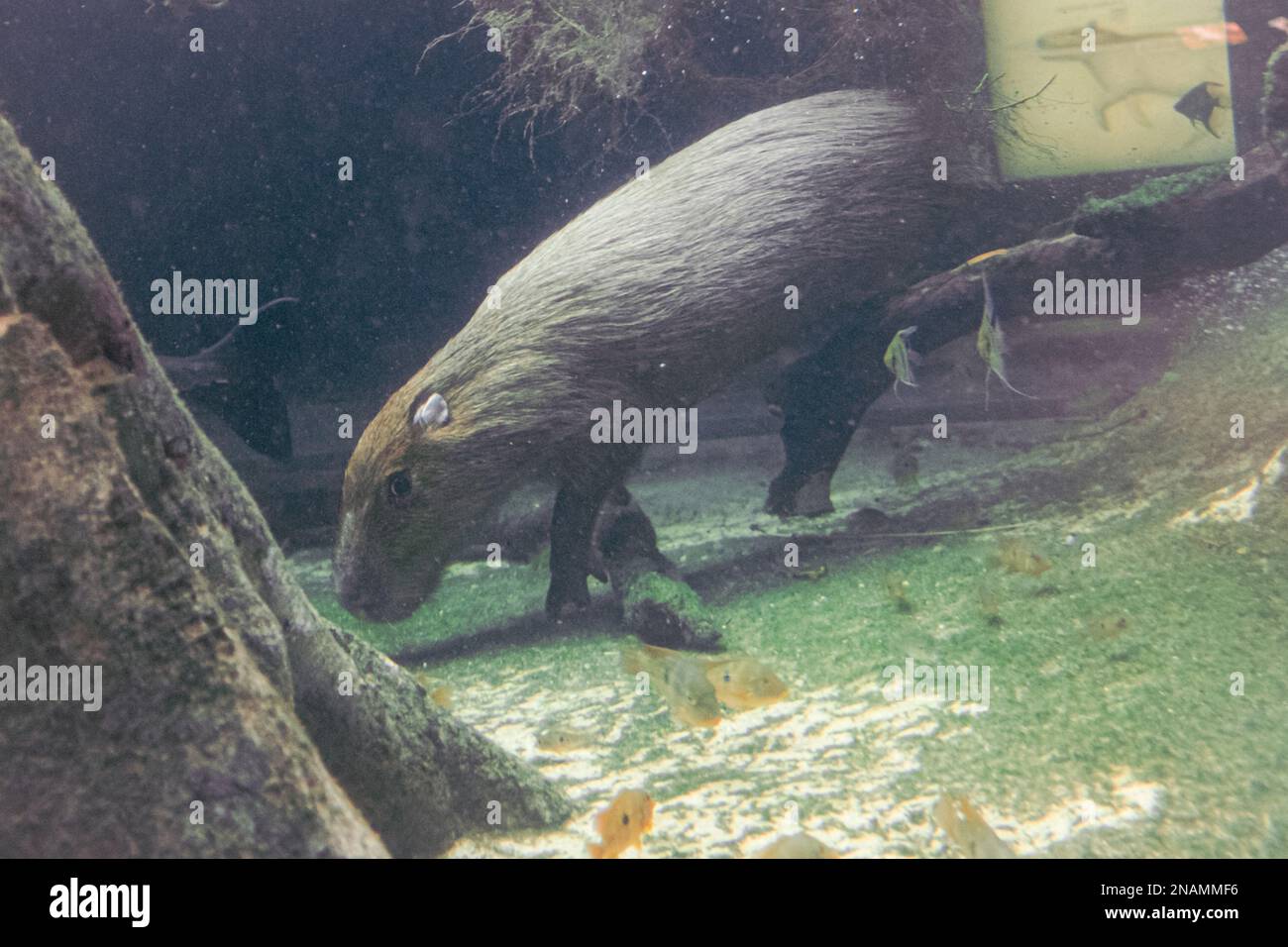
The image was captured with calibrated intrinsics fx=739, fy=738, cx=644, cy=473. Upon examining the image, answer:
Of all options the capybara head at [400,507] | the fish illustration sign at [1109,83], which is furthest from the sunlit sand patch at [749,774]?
the fish illustration sign at [1109,83]

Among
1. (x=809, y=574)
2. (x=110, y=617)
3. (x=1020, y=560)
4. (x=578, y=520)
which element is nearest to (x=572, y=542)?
(x=578, y=520)

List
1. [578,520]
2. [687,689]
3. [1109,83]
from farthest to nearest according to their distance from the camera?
[1109,83]
[578,520]
[687,689]

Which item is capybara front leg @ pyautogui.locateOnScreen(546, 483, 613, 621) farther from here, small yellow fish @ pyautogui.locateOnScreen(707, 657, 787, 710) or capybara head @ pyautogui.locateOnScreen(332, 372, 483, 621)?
small yellow fish @ pyautogui.locateOnScreen(707, 657, 787, 710)

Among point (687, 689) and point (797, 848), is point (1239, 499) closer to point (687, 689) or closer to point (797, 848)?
point (687, 689)

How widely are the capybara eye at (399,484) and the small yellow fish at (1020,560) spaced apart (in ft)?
11.1

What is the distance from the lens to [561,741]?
3.09m

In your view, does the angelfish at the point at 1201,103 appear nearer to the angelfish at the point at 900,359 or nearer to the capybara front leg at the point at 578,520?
the angelfish at the point at 900,359

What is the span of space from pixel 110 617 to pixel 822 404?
15.6ft

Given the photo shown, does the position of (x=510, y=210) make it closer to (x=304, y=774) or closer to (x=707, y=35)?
(x=707, y=35)

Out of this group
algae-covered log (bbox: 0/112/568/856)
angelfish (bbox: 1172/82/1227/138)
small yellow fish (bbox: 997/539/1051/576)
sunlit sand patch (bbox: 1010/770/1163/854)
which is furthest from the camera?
angelfish (bbox: 1172/82/1227/138)

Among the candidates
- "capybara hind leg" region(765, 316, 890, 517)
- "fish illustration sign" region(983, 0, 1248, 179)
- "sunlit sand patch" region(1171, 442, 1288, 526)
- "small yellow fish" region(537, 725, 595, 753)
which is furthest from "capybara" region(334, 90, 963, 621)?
"sunlit sand patch" region(1171, 442, 1288, 526)

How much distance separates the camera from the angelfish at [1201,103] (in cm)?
527

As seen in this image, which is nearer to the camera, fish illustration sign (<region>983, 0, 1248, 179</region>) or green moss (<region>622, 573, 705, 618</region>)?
green moss (<region>622, 573, 705, 618</region>)

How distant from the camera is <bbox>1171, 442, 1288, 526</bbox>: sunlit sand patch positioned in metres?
3.56
